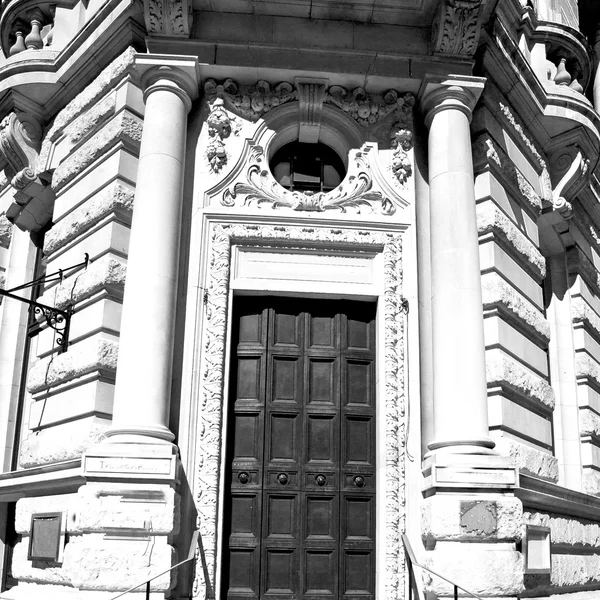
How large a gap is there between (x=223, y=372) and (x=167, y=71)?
4329mm

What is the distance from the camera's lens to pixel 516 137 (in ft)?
46.1

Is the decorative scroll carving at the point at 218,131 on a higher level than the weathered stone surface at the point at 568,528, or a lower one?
higher

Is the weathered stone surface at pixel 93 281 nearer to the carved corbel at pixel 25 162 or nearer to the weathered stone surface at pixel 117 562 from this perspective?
the carved corbel at pixel 25 162

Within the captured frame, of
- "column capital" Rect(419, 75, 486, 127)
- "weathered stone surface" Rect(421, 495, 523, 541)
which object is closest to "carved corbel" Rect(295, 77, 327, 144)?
"column capital" Rect(419, 75, 486, 127)

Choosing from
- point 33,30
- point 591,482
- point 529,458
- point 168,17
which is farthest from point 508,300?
point 33,30

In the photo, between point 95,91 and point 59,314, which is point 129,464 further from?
point 95,91

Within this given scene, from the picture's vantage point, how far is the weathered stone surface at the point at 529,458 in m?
11.5

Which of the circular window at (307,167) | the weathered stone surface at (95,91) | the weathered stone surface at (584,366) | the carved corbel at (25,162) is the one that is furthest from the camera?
the weathered stone surface at (584,366)

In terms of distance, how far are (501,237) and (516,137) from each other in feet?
7.65

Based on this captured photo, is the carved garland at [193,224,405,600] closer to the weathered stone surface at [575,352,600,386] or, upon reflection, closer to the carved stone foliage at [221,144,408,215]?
the carved stone foliage at [221,144,408,215]

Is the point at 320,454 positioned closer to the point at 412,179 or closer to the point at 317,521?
the point at 317,521

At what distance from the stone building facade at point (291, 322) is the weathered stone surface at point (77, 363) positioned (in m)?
0.03

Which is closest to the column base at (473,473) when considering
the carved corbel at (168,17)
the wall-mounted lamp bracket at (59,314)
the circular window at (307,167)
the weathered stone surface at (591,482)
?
the circular window at (307,167)

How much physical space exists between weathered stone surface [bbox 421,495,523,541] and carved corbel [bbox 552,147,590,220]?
22.2ft
